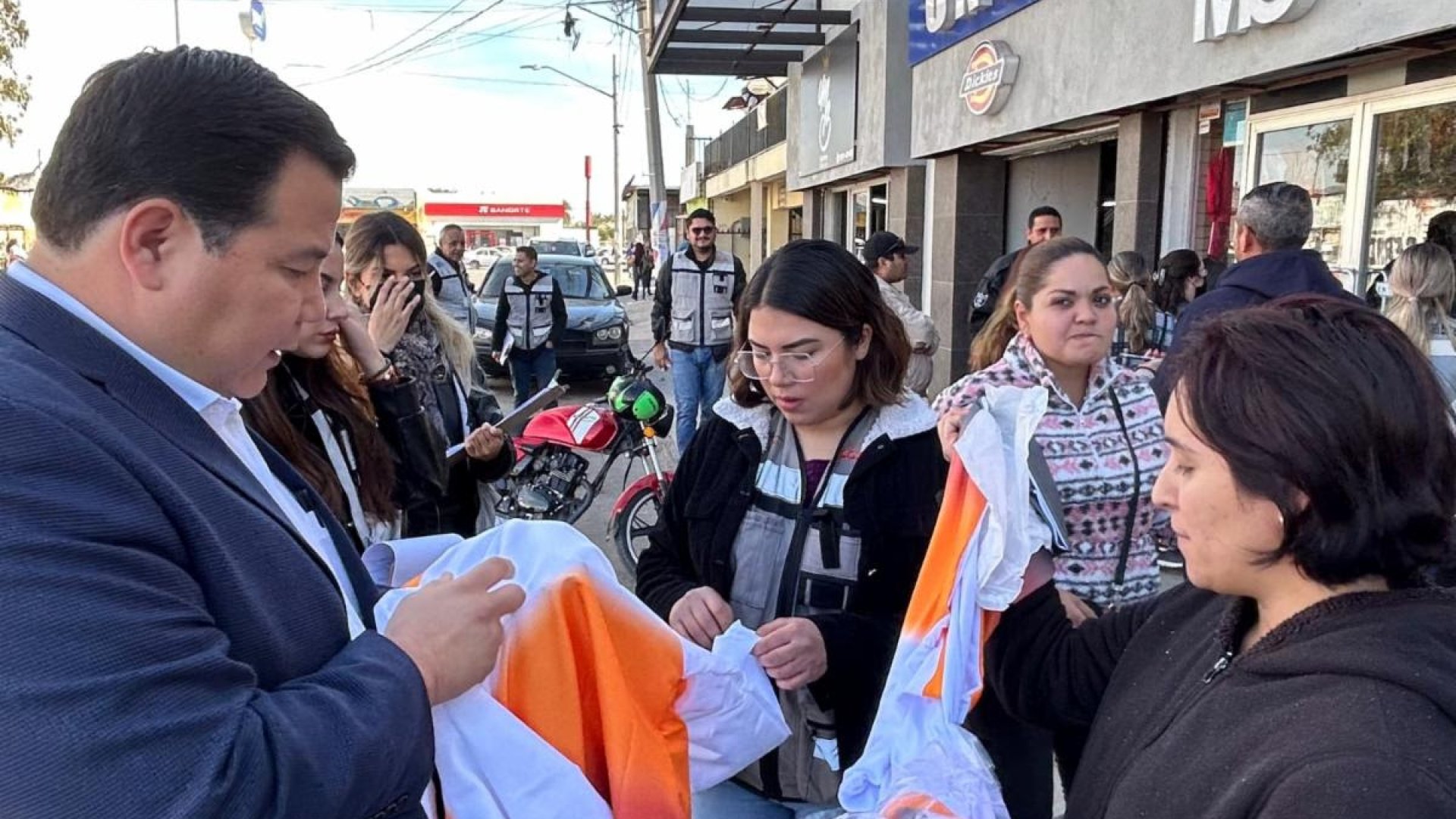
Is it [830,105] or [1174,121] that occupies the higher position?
[830,105]

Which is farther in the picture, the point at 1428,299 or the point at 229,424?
the point at 1428,299

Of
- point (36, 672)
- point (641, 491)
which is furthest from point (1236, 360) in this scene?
point (641, 491)

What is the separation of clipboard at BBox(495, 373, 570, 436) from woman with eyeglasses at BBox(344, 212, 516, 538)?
0.12 metres

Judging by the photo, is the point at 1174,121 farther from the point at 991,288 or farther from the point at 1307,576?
the point at 1307,576

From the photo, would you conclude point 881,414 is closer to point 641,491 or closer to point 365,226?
point 365,226

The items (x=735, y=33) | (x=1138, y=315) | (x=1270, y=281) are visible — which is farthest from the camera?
(x=735, y=33)

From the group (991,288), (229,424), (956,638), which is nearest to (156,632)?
(229,424)

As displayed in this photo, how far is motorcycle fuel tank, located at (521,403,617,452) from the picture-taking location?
5961 mm

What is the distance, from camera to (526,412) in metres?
4.15

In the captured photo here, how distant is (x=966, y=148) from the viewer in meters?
9.79

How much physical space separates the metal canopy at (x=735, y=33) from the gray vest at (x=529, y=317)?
3.79 m

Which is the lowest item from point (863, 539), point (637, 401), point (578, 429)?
point (578, 429)

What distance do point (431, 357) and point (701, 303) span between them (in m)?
4.75

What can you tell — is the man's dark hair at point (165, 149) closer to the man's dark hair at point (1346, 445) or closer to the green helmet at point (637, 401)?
the man's dark hair at point (1346, 445)
